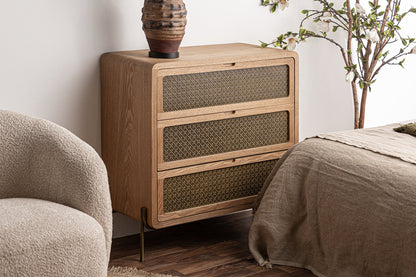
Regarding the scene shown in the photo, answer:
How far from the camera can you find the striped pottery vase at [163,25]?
276 cm

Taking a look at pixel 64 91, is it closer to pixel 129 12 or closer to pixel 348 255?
pixel 129 12

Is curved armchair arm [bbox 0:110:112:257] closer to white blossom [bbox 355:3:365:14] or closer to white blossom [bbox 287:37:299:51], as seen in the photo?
white blossom [bbox 287:37:299:51]

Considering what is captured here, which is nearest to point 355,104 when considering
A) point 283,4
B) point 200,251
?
point 283,4

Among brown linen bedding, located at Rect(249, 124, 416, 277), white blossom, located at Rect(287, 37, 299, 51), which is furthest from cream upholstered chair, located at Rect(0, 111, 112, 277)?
white blossom, located at Rect(287, 37, 299, 51)

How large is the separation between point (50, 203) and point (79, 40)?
0.96 metres

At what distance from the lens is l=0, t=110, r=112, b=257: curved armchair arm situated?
2.16 m

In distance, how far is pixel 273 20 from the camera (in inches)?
137

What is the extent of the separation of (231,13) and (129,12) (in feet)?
1.90

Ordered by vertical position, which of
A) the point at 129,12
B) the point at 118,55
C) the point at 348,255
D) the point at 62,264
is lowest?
the point at 348,255

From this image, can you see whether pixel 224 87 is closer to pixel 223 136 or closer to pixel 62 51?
pixel 223 136

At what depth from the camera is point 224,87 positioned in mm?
2916

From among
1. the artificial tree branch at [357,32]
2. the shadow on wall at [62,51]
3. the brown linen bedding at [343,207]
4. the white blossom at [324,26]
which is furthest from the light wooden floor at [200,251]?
the white blossom at [324,26]

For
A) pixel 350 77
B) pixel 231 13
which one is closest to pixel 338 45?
pixel 350 77

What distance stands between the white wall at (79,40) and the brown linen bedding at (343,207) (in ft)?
2.46
